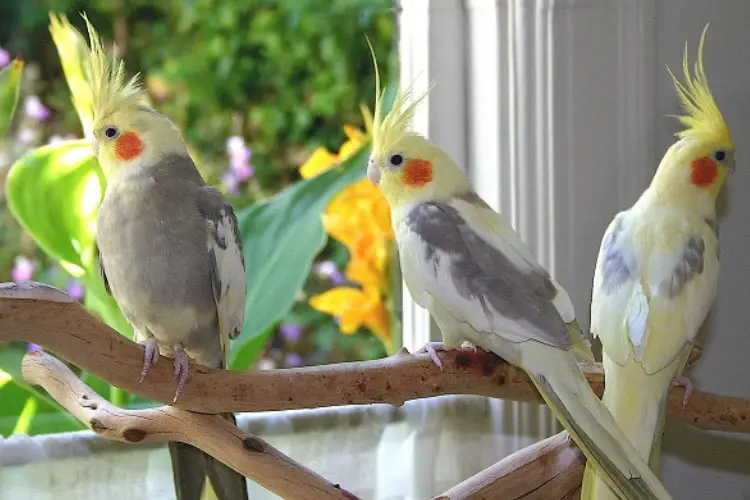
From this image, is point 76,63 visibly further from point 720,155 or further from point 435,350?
point 720,155

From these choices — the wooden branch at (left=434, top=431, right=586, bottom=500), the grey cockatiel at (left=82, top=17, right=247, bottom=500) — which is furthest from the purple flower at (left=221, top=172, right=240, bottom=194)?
the wooden branch at (left=434, top=431, right=586, bottom=500)

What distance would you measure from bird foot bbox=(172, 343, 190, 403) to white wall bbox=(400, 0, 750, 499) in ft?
1.46

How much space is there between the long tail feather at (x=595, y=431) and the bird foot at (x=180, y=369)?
0.31 meters

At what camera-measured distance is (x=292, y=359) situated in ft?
4.66

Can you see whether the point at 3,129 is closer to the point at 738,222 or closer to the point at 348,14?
the point at 348,14

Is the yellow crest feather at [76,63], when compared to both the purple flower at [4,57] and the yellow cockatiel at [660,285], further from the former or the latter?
the yellow cockatiel at [660,285]

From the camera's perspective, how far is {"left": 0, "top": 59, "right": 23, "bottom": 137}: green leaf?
111 cm

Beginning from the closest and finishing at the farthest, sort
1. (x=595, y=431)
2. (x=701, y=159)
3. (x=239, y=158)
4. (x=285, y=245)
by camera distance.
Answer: (x=595, y=431) < (x=701, y=159) < (x=285, y=245) < (x=239, y=158)

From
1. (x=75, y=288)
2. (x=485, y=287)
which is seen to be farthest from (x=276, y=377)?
(x=75, y=288)

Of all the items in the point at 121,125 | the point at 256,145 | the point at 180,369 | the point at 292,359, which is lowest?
the point at 292,359

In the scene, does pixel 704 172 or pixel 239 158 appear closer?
pixel 704 172

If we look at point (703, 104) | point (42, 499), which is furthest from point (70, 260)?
point (703, 104)

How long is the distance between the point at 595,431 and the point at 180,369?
0.36 metres

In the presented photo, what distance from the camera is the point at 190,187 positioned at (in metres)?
0.89
